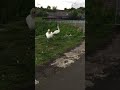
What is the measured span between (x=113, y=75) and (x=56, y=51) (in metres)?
0.73

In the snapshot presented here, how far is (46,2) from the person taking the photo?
11.4 feet

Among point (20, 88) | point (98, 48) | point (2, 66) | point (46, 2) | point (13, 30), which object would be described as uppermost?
point (46, 2)

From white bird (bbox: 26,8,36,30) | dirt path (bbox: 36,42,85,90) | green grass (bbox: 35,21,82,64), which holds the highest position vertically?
white bird (bbox: 26,8,36,30)

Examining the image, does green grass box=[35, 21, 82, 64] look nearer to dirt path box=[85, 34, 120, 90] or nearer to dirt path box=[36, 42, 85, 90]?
dirt path box=[36, 42, 85, 90]

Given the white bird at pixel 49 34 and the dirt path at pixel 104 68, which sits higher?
the white bird at pixel 49 34

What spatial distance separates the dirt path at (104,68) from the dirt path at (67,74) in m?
0.09

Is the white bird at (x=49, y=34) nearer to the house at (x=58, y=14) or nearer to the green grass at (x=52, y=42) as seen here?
the green grass at (x=52, y=42)

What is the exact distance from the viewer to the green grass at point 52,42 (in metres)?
3.46

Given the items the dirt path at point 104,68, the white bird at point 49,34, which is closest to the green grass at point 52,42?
the white bird at point 49,34

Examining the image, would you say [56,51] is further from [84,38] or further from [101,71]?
[101,71]

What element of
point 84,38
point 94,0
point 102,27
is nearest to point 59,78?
point 84,38

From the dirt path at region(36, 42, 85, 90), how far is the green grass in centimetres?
8

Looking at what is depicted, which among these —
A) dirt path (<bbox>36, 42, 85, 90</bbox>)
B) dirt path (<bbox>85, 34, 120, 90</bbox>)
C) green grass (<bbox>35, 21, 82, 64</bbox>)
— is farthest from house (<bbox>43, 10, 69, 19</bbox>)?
dirt path (<bbox>85, 34, 120, 90</bbox>)

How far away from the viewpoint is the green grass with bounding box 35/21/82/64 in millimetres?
3461
